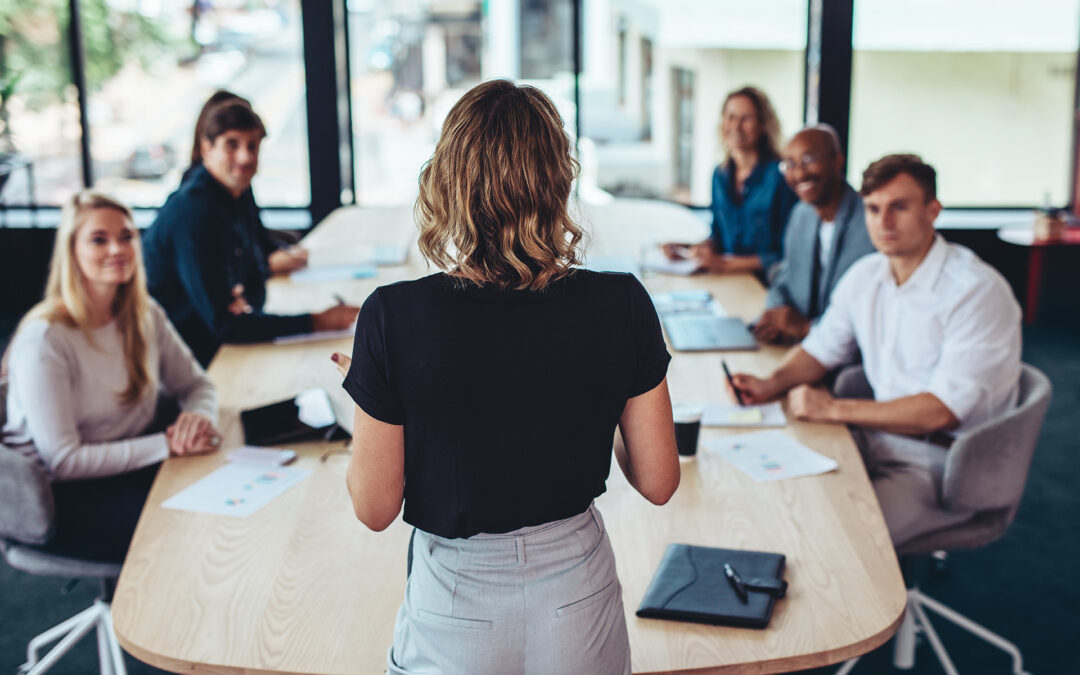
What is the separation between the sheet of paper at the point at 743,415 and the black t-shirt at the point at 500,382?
1.15 meters

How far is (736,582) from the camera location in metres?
1.74

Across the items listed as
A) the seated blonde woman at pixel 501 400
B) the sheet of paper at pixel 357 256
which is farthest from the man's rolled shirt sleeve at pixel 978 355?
the sheet of paper at pixel 357 256

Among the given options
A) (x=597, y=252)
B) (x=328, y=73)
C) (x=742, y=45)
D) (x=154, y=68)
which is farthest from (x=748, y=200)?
(x=154, y=68)

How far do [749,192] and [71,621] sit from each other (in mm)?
2913

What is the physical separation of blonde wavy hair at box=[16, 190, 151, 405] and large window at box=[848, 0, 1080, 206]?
488cm

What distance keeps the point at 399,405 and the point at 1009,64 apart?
6235 millimetres

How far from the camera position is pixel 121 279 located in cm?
255

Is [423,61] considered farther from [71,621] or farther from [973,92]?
[71,621]

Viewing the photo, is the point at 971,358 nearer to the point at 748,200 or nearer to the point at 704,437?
the point at 704,437

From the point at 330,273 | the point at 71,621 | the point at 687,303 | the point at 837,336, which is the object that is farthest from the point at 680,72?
the point at 71,621

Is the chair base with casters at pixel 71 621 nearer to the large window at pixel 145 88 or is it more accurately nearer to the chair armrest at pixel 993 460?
the chair armrest at pixel 993 460

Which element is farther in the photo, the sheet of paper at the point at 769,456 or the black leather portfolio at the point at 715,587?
the sheet of paper at the point at 769,456

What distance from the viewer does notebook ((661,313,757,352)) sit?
3.11 meters

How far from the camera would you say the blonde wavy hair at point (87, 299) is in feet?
8.13
